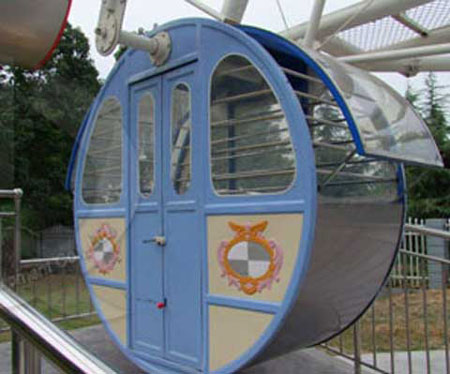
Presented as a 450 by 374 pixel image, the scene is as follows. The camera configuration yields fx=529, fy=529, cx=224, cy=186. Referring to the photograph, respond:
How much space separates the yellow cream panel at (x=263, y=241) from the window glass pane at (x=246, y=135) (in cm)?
16

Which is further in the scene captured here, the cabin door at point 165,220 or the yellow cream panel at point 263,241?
the cabin door at point 165,220

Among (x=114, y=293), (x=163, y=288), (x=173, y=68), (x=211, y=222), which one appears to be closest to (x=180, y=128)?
(x=173, y=68)

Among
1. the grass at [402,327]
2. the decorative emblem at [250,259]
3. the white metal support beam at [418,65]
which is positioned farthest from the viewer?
the white metal support beam at [418,65]

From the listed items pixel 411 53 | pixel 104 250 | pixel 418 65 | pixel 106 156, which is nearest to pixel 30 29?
pixel 106 156

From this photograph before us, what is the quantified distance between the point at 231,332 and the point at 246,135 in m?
1.11

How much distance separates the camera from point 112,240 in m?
3.97

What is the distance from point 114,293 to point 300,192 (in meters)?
1.89

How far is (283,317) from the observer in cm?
267

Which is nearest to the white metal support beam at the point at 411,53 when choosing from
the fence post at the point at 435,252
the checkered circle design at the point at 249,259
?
the checkered circle design at the point at 249,259

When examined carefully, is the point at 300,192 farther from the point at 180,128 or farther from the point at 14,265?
the point at 14,265

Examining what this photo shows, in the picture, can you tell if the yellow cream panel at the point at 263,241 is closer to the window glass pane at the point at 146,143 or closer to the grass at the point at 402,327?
the window glass pane at the point at 146,143

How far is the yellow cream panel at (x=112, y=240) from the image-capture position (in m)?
3.82

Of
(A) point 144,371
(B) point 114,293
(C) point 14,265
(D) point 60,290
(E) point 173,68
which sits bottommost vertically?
(A) point 144,371

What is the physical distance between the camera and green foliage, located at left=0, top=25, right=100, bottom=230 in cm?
→ 120
